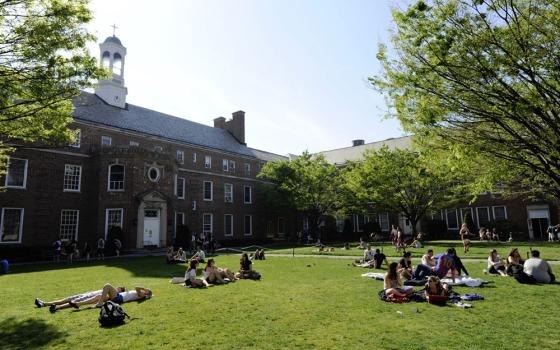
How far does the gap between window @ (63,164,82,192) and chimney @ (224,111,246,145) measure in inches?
898

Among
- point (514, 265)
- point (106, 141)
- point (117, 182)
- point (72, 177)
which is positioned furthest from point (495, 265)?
point (106, 141)

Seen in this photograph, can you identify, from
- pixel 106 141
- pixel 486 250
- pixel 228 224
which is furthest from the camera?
pixel 228 224

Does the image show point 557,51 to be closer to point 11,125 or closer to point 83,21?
point 83,21

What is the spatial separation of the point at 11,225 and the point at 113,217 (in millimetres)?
6554

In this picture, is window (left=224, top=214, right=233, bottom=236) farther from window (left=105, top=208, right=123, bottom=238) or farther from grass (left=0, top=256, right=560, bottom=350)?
grass (left=0, top=256, right=560, bottom=350)

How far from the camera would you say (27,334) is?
256 inches

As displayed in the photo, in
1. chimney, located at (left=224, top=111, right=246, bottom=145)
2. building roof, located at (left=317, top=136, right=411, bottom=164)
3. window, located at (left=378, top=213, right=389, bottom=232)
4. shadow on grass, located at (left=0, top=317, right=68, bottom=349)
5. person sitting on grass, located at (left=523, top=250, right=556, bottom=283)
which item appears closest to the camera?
shadow on grass, located at (left=0, top=317, right=68, bottom=349)

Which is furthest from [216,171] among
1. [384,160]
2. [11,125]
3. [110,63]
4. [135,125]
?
[11,125]

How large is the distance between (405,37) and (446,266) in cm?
724

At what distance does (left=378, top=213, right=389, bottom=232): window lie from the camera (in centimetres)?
4303

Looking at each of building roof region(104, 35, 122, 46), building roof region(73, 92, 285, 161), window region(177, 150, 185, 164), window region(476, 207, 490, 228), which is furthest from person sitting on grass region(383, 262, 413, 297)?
building roof region(104, 35, 122, 46)

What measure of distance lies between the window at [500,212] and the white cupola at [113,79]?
39.7 m

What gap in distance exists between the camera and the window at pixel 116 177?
28.4 metres

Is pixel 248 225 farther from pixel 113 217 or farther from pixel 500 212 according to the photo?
pixel 500 212
